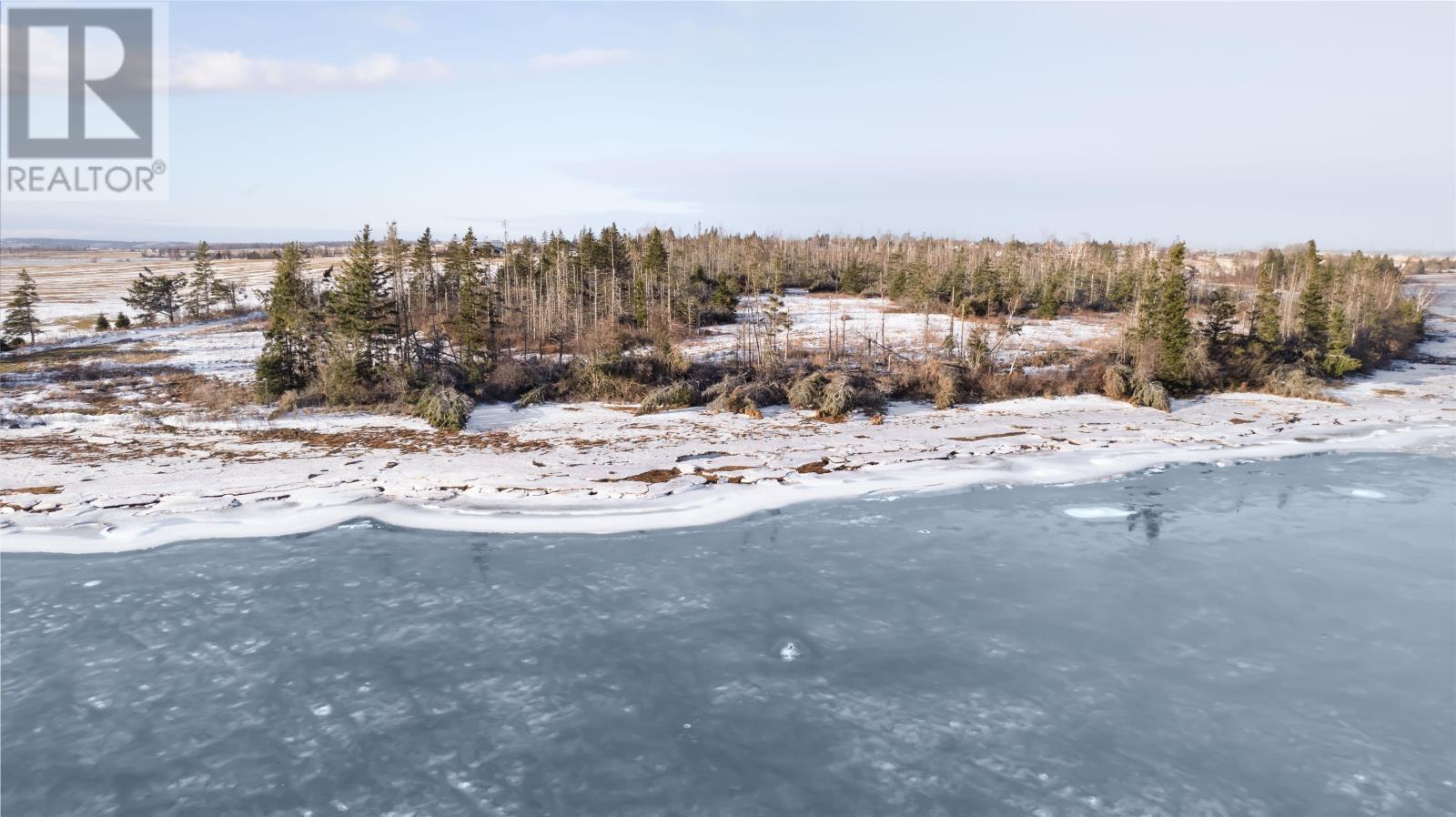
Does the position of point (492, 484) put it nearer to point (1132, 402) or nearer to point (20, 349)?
point (1132, 402)

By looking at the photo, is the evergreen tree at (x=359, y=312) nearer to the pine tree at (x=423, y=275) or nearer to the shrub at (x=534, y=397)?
the shrub at (x=534, y=397)

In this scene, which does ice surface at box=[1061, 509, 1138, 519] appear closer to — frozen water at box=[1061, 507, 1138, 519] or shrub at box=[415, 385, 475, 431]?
frozen water at box=[1061, 507, 1138, 519]

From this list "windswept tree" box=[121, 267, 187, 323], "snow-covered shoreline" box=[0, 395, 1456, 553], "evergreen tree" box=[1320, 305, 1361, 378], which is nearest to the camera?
"snow-covered shoreline" box=[0, 395, 1456, 553]

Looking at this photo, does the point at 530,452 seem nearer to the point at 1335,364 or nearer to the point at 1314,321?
the point at 1335,364

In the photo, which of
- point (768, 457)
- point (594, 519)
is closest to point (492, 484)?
point (594, 519)

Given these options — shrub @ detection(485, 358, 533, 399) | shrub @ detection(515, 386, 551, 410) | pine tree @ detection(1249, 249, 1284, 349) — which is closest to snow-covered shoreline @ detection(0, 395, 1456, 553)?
shrub @ detection(515, 386, 551, 410)

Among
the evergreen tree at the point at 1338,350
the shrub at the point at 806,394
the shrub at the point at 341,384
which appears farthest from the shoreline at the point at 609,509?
the evergreen tree at the point at 1338,350
